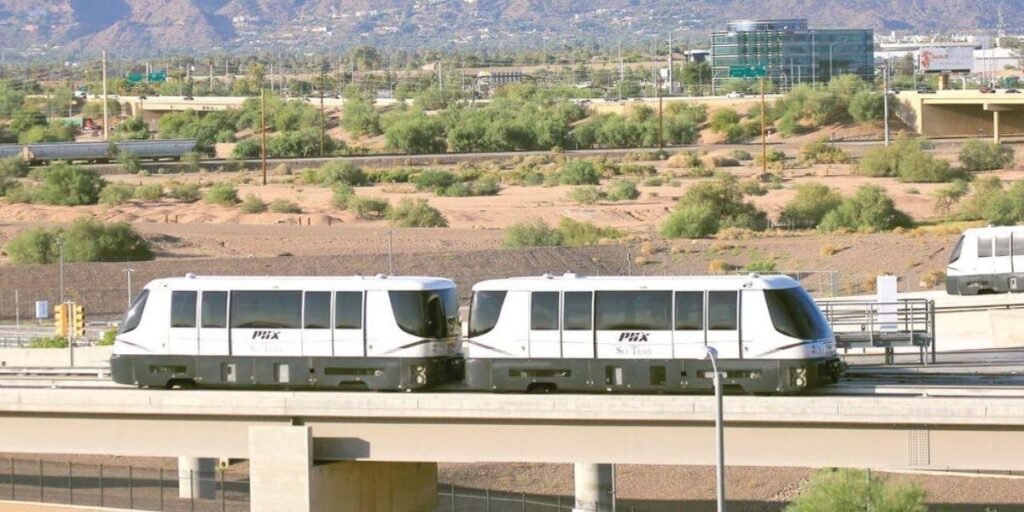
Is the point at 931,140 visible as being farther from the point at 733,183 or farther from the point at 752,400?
the point at 752,400

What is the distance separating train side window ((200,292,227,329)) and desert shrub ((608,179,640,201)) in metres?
60.2

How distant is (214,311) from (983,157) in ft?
252

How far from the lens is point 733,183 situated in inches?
3314

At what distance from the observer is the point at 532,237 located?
6938cm

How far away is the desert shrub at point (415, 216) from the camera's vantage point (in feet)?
261

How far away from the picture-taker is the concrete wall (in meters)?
41.9

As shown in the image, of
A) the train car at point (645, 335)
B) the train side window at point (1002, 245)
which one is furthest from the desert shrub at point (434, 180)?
the train car at point (645, 335)

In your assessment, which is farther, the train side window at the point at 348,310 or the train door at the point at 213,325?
the train door at the point at 213,325

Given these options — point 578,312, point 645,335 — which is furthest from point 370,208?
point 645,335

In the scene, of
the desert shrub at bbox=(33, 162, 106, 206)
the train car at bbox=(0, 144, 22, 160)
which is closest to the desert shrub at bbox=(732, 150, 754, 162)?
the desert shrub at bbox=(33, 162, 106, 206)

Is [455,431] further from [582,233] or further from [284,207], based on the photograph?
[284,207]

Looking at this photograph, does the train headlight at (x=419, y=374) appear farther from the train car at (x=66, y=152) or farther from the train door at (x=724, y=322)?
the train car at (x=66, y=152)

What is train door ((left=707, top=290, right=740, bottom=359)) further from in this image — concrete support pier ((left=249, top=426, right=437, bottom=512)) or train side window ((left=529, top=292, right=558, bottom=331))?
concrete support pier ((left=249, top=426, right=437, bottom=512))

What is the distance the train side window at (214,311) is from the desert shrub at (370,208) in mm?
55063
